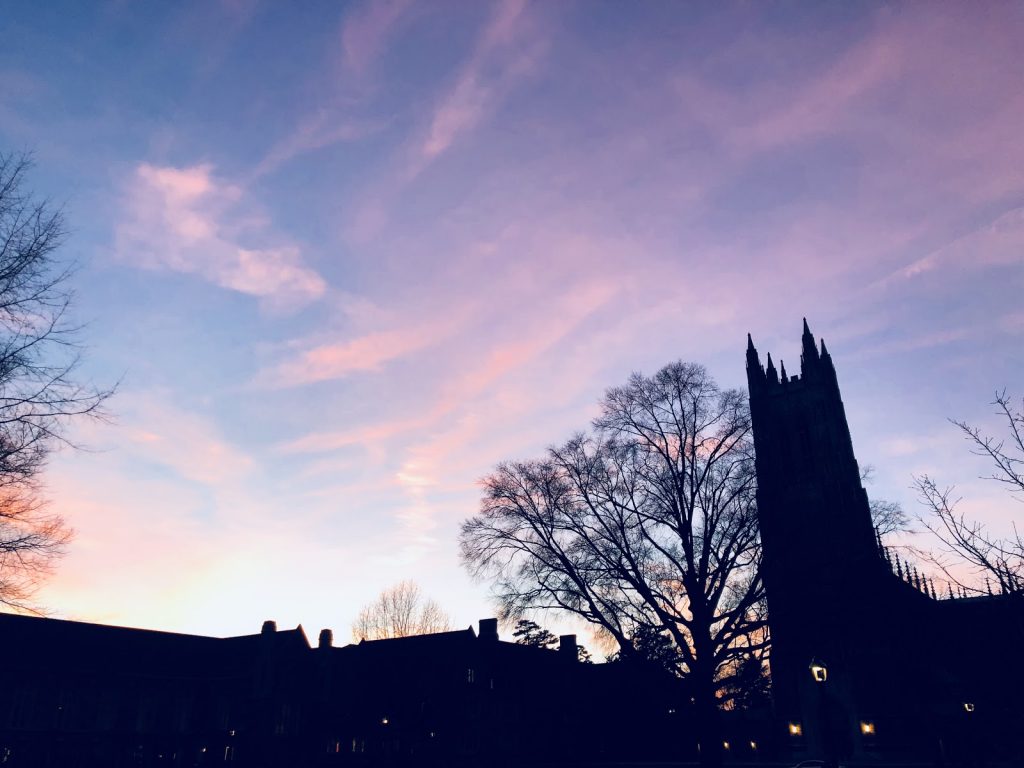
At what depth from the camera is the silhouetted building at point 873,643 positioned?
20234mm

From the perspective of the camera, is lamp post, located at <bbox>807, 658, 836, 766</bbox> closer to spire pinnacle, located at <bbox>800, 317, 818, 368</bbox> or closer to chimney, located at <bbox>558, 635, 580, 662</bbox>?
chimney, located at <bbox>558, 635, 580, 662</bbox>

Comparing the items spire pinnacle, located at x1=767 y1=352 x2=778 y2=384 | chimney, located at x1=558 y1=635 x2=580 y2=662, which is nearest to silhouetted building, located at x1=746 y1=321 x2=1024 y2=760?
chimney, located at x1=558 y1=635 x2=580 y2=662

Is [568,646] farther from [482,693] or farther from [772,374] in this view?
[772,374]

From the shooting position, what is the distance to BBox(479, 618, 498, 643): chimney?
203ft

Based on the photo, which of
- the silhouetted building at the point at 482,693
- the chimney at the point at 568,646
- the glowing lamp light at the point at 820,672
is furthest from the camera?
the chimney at the point at 568,646

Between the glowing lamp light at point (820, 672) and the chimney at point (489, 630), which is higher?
the chimney at point (489, 630)

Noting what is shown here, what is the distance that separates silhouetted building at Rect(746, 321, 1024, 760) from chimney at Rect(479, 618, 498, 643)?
2426 cm

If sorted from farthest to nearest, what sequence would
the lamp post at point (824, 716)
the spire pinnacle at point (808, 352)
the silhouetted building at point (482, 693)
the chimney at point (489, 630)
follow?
the spire pinnacle at point (808, 352), the chimney at point (489, 630), the silhouetted building at point (482, 693), the lamp post at point (824, 716)

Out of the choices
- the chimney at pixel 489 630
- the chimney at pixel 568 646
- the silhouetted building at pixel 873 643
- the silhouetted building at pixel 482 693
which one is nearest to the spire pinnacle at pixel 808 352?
the silhouetted building at pixel 482 693

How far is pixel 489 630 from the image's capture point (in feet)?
206

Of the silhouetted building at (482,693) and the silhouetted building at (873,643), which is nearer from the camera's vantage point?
the silhouetted building at (873,643)

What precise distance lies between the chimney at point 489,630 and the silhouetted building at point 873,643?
79.6ft

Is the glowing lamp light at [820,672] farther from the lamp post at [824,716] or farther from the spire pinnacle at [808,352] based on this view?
the spire pinnacle at [808,352]

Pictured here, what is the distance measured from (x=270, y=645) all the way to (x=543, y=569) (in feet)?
113
